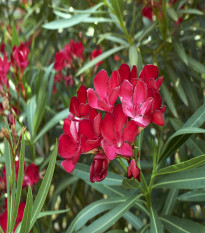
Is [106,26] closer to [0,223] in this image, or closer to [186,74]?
[186,74]

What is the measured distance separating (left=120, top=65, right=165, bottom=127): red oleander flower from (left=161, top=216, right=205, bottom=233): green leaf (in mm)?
335

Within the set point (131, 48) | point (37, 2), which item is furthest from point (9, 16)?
point (131, 48)

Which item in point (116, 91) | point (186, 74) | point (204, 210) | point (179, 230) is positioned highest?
point (116, 91)

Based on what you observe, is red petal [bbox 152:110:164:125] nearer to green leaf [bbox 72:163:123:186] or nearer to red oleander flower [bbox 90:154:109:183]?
red oleander flower [bbox 90:154:109:183]

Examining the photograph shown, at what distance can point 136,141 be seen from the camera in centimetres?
96

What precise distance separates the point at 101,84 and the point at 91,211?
1.24 ft

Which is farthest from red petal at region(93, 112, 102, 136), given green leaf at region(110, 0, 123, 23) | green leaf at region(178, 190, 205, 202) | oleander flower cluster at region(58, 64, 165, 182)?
green leaf at region(110, 0, 123, 23)

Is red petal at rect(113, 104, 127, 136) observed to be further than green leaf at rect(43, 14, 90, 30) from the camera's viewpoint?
No

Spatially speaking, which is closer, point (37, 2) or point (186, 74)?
point (186, 74)

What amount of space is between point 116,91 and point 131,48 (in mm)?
702

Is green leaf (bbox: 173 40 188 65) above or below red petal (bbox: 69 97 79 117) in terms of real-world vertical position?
below

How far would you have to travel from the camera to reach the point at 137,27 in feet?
6.22

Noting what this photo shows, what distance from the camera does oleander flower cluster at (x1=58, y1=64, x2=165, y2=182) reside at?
747mm

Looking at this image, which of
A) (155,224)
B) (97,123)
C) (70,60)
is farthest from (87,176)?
(70,60)
